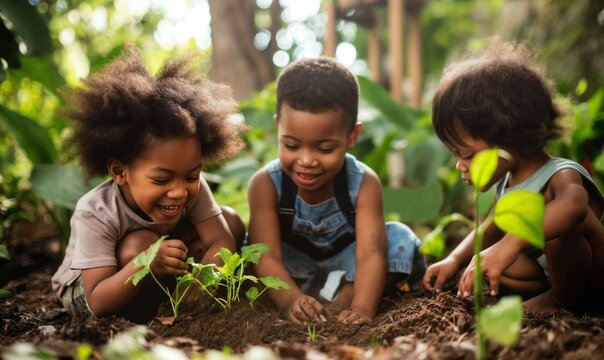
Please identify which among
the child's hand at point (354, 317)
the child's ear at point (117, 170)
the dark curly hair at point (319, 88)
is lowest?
the child's hand at point (354, 317)

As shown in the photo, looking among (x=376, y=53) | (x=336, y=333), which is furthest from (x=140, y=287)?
(x=376, y=53)

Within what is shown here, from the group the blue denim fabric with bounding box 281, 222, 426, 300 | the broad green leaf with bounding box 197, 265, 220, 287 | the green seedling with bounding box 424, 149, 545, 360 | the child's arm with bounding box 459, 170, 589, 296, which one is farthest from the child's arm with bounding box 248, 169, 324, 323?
the green seedling with bounding box 424, 149, 545, 360

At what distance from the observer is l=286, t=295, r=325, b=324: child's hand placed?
6.06 feet

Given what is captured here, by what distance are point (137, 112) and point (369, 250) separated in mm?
1005

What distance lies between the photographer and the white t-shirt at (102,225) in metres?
1.81

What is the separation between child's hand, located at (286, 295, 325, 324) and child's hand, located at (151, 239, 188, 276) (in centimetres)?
42

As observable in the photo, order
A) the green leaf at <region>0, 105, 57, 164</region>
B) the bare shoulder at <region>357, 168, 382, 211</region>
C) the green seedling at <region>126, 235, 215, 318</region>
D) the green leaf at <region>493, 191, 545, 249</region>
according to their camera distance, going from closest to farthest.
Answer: the green leaf at <region>493, 191, 545, 249</region> → the green seedling at <region>126, 235, 215, 318</region> → the bare shoulder at <region>357, 168, 382, 211</region> → the green leaf at <region>0, 105, 57, 164</region>

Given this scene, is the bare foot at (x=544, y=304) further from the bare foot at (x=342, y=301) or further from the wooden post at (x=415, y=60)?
the wooden post at (x=415, y=60)

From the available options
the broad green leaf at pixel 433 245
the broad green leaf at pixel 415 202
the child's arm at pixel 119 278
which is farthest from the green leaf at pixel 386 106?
the child's arm at pixel 119 278

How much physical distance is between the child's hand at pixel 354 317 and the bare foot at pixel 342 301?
0.08 meters

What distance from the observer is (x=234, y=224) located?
2242mm

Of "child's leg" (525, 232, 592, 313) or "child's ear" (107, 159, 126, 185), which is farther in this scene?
"child's ear" (107, 159, 126, 185)

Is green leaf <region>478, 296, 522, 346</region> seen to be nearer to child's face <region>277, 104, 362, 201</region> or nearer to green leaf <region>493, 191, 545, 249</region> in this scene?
green leaf <region>493, 191, 545, 249</region>

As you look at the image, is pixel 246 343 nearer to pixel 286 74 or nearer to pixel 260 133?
pixel 286 74
